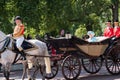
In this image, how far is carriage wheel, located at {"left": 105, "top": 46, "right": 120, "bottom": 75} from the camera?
14.2 meters

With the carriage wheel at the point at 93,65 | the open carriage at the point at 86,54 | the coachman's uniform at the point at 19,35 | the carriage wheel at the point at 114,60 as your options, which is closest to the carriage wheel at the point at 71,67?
the open carriage at the point at 86,54

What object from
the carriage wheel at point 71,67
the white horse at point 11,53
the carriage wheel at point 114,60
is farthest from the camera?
the carriage wheel at point 114,60

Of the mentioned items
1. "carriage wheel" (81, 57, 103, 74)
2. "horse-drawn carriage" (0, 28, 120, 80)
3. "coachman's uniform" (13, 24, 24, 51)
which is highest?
"coachman's uniform" (13, 24, 24, 51)

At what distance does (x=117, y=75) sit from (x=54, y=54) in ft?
8.43

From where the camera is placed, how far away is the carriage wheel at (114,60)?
14.2m

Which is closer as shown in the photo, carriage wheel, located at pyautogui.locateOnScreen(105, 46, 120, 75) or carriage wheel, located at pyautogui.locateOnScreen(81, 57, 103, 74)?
carriage wheel, located at pyautogui.locateOnScreen(105, 46, 120, 75)

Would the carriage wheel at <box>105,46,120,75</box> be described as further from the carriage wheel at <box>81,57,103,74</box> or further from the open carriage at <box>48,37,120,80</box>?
the carriage wheel at <box>81,57,103,74</box>

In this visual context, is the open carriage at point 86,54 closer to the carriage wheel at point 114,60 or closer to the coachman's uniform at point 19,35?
the carriage wheel at point 114,60

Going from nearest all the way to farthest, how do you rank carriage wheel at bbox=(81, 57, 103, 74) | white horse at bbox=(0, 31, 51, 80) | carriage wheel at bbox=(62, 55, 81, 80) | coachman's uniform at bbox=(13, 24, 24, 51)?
coachman's uniform at bbox=(13, 24, 24, 51)
white horse at bbox=(0, 31, 51, 80)
carriage wheel at bbox=(62, 55, 81, 80)
carriage wheel at bbox=(81, 57, 103, 74)

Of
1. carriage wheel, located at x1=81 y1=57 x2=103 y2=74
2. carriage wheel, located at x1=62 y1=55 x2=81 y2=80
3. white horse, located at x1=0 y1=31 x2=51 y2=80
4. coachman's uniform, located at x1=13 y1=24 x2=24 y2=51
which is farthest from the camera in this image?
carriage wheel, located at x1=81 y1=57 x2=103 y2=74

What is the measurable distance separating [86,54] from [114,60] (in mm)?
1367

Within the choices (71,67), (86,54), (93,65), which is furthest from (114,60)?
(71,67)

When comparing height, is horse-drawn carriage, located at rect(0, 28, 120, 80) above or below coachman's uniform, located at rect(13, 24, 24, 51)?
below

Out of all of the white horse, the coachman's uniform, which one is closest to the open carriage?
the white horse
